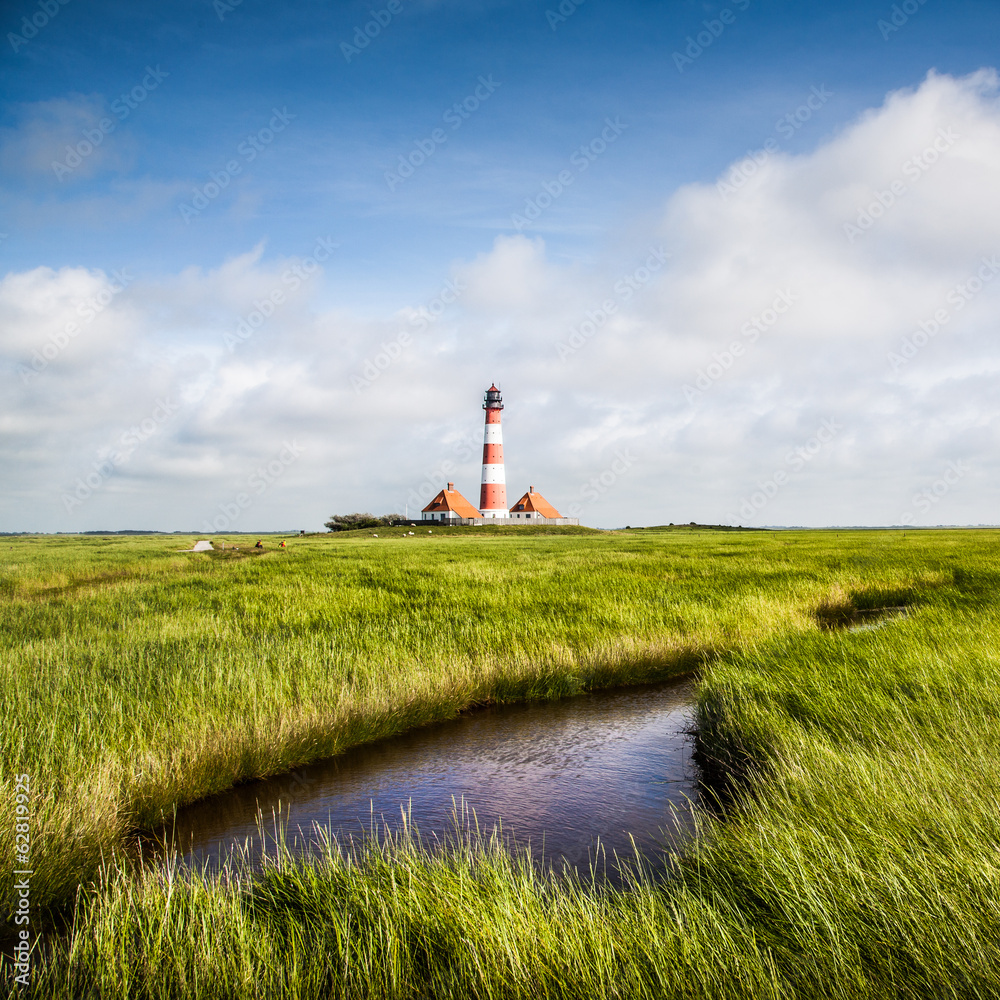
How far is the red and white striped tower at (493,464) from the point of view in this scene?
238 feet

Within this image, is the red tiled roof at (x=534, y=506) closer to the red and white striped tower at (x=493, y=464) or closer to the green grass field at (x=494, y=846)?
the red and white striped tower at (x=493, y=464)

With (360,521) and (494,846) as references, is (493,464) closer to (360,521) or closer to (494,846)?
(360,521)

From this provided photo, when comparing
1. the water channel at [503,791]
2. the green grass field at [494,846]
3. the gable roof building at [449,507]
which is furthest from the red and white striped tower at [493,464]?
the water channel at [503,791]

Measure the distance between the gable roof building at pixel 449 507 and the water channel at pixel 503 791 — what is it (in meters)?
68.5

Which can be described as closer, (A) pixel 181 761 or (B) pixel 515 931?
(B) pixel 515 931

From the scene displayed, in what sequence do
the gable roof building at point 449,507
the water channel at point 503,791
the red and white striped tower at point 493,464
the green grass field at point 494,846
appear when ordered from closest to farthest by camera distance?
1. the green grass field at point 494,846
2. the water channel at point 503,791
3. the red and white striped tower at point 493,464
4. the gable roof building at point 449,507

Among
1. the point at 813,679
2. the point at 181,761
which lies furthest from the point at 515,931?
the point at 813,679

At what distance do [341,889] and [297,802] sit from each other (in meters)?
2.71

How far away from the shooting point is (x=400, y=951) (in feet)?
10.9

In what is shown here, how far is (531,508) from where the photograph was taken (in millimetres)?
80938

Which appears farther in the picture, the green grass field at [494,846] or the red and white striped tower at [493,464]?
the red and white striped tower at [493,464]

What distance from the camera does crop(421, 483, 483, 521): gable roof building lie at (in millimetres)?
78188

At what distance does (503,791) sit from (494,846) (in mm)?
1588

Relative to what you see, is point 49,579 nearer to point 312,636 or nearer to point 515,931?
point 312,636
